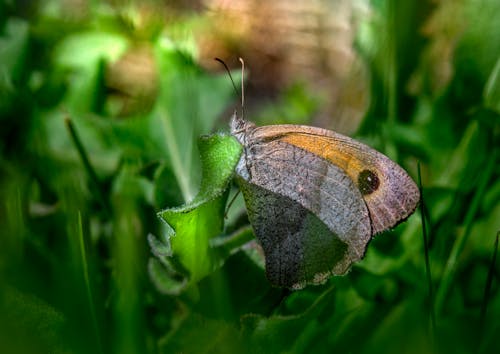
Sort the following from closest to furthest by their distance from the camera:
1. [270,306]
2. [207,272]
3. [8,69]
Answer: [207,272] < [270,306] < [8,69]

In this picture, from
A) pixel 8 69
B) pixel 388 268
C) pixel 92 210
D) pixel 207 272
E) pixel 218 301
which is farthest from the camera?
pixel 8 69

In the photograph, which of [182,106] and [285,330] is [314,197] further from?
[182,106]

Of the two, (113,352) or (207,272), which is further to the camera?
(207,272)

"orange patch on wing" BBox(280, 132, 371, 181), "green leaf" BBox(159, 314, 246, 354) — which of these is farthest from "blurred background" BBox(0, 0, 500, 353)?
"orange patch on wing" BBox(280, 132, 371, 181)

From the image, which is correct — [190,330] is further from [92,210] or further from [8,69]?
[8,69]

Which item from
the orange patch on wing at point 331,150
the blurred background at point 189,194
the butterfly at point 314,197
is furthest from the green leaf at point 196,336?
the orange patch on wing at point 331,150

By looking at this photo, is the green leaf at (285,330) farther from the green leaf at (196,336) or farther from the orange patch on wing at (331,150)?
the orange patch on wing at (331,150)

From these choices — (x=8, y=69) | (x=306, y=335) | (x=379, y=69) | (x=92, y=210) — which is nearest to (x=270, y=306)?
(x=306, y=335)

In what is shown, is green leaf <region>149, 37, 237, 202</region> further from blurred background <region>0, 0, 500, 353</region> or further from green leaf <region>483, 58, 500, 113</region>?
green leaf <region>483, 58, 500, 113</region>
